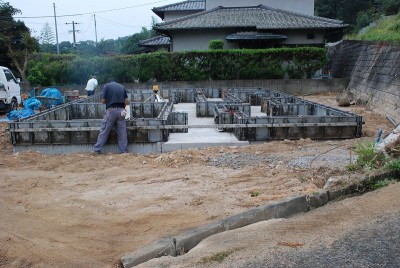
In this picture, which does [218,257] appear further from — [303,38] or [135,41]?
[135,41]

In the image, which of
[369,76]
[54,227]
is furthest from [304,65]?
[54,227]

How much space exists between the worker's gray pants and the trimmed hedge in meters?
13.2

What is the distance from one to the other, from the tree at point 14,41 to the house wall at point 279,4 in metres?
13.1

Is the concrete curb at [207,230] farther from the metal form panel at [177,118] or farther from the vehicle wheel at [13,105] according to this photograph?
the vehicle wheel at [13,105]

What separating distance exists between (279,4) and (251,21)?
19.7 ft

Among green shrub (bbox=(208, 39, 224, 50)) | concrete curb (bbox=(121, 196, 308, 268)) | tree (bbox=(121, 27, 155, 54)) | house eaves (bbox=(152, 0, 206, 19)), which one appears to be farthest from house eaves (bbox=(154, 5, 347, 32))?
tree (bbox=(121, 27, 155, 54))

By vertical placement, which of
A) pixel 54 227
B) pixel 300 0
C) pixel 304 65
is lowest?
pixel 54 227

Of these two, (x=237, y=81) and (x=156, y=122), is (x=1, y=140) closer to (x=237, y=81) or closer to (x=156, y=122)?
(x=156, y=122)

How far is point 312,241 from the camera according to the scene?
3277mm

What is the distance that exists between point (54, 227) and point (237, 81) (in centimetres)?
1748

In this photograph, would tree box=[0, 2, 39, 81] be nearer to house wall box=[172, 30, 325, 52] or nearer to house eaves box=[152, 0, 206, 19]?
house wall box=[172, 30, 325, 52]

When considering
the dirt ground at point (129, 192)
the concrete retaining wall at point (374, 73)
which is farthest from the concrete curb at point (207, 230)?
the concrete retaining wall at point (374, 73)

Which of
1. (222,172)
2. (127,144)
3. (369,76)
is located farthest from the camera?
(369,76)

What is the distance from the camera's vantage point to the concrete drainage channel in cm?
337
